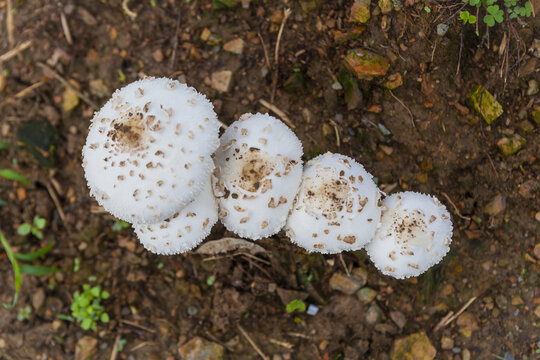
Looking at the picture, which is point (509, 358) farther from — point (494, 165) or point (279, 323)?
point (279, 323)

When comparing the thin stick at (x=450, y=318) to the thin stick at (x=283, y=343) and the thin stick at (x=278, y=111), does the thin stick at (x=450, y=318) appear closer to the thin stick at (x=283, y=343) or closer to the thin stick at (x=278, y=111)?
the thin stick at (x=283, y=343)

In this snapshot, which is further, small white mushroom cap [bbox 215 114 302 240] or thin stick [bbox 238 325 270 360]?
thin stick [bbox 238 325 270 360]

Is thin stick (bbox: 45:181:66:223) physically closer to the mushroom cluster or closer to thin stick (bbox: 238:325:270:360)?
the mushroom cluster

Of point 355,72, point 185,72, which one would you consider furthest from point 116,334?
point 355,72

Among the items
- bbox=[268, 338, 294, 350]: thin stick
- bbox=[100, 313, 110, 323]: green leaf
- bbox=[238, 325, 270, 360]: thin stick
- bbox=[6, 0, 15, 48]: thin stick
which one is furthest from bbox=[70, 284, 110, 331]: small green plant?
bbox=[6, 0, 15, 48]: thin stick

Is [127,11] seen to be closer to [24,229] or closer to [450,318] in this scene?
[24,229]

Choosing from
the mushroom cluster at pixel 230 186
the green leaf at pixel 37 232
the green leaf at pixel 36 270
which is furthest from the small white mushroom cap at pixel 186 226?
the green leaf at pixel 37 232

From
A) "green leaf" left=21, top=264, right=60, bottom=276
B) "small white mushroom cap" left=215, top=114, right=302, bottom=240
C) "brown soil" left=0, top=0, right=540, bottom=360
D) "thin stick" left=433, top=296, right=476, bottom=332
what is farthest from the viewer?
"green leaf" left=21, top=264, right=60, bottom=276
